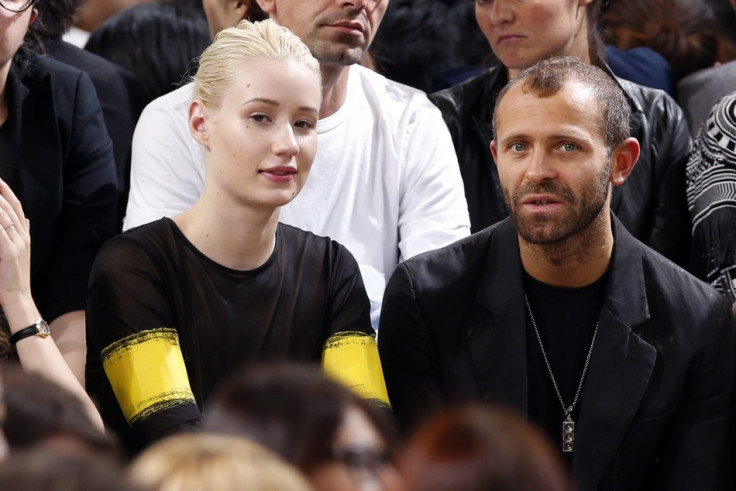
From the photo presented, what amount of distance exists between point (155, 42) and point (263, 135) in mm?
1022

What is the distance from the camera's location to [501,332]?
2.52 metres

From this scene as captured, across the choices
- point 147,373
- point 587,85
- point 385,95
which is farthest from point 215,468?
point 385,95

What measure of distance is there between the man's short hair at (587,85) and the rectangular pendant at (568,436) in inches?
22.3

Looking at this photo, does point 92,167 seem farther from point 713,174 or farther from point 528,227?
point 713,174

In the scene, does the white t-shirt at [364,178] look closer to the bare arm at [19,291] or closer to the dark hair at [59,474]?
the bare arm at [19,291]

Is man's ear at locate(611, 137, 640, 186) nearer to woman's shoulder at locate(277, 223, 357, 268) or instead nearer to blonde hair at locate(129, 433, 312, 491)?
woman's shoulder at locate(277, 223, 357, 268)

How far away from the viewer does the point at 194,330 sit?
2354 mm

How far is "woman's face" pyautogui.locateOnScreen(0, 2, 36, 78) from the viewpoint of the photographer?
2.63 metres

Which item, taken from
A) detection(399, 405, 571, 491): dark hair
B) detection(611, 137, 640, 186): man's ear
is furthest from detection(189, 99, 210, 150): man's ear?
detection(399, 405, 571, 491): dark hair

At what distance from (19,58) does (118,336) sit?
2.72 ft

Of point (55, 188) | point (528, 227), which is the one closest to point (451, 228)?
point (528, 227)

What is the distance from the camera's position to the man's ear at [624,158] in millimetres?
2656

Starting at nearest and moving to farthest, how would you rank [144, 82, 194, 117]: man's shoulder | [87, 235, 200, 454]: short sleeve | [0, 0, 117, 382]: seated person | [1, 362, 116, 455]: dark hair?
[1, 362, 116, 455]: dark hair < [87, 235, 200, 454]: short sleeve < [0, 0, 117, 382]: seated person < [144, 82, 194, 117]: man's shoulder

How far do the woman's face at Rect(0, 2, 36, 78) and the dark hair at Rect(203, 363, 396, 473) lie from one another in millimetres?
1554
